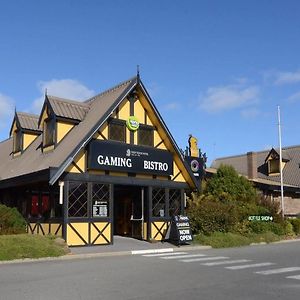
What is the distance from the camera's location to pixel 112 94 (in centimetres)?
2283

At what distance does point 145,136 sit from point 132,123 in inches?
46.3

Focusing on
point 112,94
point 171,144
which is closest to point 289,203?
point 171,144

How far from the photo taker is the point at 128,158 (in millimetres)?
21031

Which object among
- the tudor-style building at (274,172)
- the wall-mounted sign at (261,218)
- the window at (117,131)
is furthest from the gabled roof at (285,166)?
the window at (117,131)

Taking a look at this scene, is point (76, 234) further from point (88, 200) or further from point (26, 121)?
point (26, 121)

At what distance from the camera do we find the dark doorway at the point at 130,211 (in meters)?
22.3

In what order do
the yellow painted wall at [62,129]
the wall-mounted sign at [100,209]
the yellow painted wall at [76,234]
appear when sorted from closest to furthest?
the yellow painted wall at [76,234] < the wall-mounted sign at [100,209] < the yellow painted wall at [62,129]

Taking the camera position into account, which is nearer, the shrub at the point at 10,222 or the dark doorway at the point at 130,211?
the shrub at the point at 10,222

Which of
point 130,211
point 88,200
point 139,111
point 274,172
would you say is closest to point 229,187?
point 130,211

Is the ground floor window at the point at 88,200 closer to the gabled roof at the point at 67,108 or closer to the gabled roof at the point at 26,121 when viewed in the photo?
the gabled roof at the point at 67,108

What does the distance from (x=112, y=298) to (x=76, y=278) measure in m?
2.67

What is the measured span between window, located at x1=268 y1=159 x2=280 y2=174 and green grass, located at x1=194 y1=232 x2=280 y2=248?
18.5 meters

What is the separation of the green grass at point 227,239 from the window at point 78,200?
5.40m

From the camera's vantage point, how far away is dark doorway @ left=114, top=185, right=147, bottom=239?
2234cm
